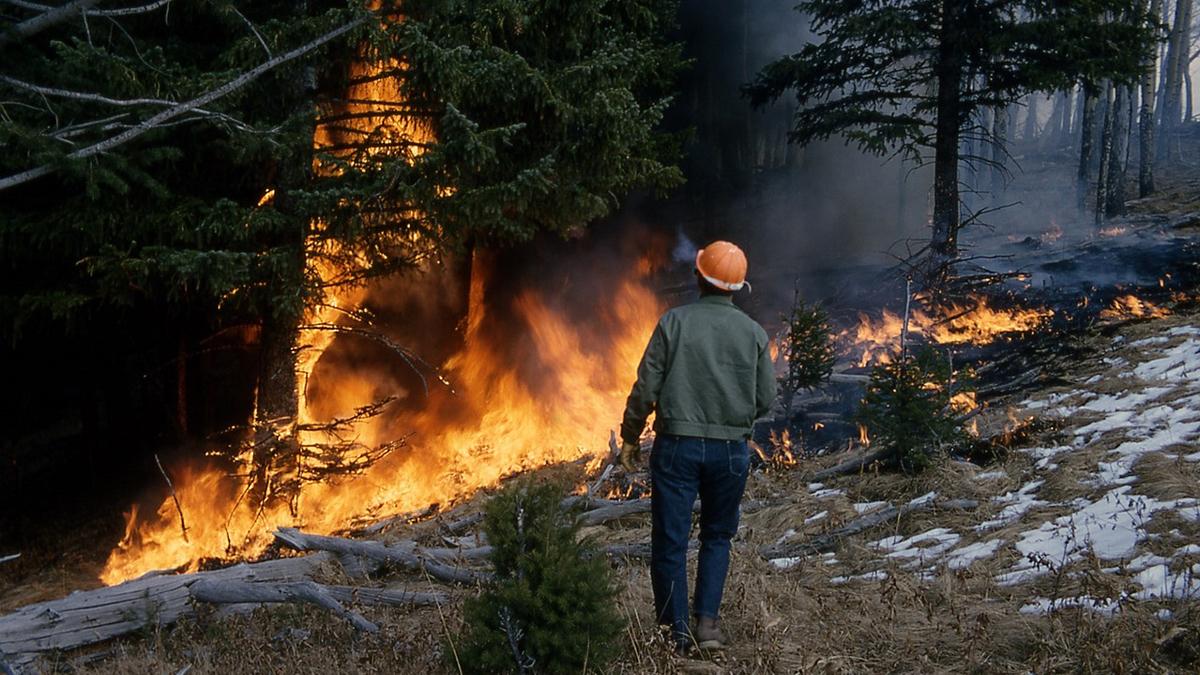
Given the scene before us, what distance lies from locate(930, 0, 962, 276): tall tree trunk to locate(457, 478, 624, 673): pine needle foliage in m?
10.6

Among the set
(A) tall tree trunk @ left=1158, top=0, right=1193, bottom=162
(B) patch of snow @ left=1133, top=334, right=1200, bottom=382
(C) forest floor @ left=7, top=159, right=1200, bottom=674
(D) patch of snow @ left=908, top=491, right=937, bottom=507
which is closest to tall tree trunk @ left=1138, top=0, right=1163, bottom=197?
(A) tall tree trunk @ left=1158, top=0, right=1193, bottom=162

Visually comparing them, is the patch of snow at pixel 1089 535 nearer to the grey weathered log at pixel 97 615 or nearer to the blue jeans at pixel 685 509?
the blue jeans at pixel 685 509

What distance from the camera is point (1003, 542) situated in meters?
5.48

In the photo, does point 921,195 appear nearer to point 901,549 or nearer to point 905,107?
point 905,107

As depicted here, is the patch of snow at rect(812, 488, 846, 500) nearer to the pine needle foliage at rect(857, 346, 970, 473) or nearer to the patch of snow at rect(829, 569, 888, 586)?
the pine needle foliage at rect(857, 346, 970, 473)

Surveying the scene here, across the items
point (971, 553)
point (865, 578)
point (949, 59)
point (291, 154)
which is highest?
point (949, 59)

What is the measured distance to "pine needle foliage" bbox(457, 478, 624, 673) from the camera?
3.62 metres

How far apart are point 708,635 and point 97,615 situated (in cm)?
416

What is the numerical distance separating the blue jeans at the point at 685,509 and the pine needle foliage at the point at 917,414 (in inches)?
130

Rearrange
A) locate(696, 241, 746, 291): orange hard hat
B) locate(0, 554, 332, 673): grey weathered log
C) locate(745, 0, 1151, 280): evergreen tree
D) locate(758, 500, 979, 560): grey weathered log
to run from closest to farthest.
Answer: locate(696, 241, 746, 291): orange hard hat < locate(0, 554, 332, 673): grey weathered log < locate(758, 500, 979, 560): grey weathered log < locate(745, 0, 1151, 280): evergreen tree

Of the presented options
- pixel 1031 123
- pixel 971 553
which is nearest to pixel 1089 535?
pixel 971 553

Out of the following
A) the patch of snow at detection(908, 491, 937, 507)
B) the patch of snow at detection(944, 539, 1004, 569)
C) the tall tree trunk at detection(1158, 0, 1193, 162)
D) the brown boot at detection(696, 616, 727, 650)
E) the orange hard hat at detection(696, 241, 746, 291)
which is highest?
the tall tree trunk at detection(1158, 0, 1193, 162)

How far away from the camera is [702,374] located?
443 cm

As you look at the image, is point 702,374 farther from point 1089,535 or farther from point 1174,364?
point 1174,364
